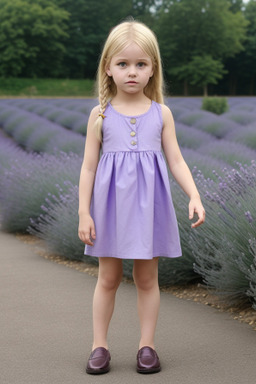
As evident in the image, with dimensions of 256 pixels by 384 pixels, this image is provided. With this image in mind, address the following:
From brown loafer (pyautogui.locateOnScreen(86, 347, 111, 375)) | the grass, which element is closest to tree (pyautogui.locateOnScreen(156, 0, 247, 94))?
the grass

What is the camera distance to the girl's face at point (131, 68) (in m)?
2.57

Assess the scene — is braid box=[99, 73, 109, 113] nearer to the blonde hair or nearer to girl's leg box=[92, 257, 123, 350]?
the blonde hair

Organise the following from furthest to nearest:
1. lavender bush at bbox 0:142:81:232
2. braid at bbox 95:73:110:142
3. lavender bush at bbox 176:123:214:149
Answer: lavender bush at bbox 176:123:214:149, lavender bush at bbox 0:142:81:232, braid at bbox 95:73:110:142

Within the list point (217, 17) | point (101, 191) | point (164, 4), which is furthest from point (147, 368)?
point (164, 4)

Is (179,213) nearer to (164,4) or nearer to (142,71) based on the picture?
(142,71)

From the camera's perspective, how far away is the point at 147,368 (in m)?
2.60

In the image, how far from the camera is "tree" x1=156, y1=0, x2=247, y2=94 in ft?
190

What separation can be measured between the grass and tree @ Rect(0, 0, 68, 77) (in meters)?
1.53

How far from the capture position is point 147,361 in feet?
8.57

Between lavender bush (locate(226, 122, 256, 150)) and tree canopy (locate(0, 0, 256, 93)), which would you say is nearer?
lavender bush (locate(226, 122, 256, 150))

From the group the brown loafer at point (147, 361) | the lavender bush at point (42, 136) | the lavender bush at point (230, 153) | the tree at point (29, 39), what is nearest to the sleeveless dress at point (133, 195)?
the brown loafer at point (147, 361)

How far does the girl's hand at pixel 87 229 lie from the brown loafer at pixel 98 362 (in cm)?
47

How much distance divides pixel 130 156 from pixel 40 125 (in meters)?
12.4

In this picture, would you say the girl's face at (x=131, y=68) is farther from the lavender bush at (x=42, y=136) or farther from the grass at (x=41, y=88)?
the grass at (x=41, y=88)
